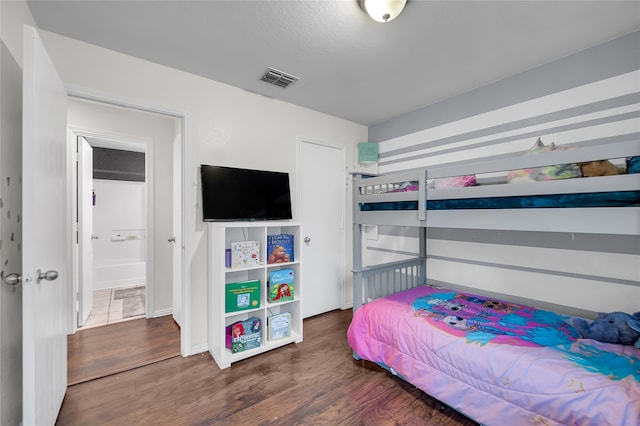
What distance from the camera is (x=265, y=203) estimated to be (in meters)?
2.57

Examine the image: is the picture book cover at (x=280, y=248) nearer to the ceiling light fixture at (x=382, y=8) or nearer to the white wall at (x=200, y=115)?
the white wall at (x=200, y=115)

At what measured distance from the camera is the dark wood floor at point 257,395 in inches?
61.4

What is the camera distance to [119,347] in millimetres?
2373

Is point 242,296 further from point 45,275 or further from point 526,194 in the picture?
point 526,194

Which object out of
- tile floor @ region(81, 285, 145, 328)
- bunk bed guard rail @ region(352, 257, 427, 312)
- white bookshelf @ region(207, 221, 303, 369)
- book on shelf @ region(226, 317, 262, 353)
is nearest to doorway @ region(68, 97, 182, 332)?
tile floor @ region(81, 285, 145, 328)

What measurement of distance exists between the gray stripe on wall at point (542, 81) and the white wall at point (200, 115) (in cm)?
132

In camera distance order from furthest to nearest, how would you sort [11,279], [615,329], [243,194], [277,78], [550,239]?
[243,194]
[277,78]
[550,239]
[615,329]
[11,279]

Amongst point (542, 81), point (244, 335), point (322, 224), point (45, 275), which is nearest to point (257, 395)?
point (244, 335)

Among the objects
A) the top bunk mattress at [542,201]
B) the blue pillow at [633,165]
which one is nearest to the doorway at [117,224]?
the top bunk mattress at [542,201]

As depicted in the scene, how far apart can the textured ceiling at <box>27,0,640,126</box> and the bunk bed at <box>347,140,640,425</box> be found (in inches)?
35.5

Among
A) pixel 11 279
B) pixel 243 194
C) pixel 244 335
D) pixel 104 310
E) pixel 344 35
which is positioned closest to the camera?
pixel 11 279

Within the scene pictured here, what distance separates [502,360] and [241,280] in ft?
6.63

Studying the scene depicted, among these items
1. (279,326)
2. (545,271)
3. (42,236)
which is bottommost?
(279,326)

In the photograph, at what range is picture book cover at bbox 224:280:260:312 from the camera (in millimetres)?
2188
